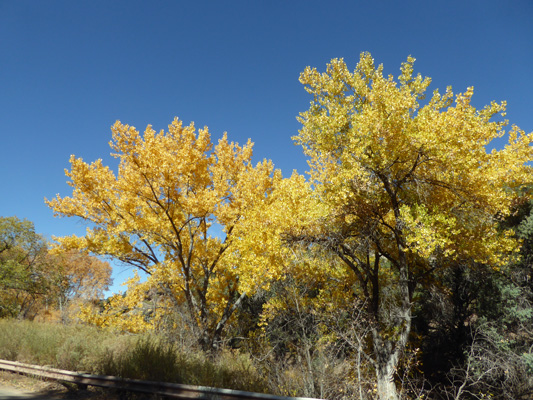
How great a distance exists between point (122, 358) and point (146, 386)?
6.31 ft

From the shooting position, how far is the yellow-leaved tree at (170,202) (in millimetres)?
11062

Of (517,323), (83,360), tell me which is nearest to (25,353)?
(83,360)

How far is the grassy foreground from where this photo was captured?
20.4ft

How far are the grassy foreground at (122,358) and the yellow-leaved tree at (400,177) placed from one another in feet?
14.1

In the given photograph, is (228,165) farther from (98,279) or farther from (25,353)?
(98,279)

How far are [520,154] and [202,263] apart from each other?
43.6 feet

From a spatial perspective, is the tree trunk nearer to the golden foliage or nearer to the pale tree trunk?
the pale tree trunk

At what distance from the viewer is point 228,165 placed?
1374cm

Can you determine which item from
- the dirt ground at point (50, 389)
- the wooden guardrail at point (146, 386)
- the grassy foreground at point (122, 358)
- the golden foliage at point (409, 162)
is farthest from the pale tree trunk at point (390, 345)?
the dirt ground at point (50, 389)

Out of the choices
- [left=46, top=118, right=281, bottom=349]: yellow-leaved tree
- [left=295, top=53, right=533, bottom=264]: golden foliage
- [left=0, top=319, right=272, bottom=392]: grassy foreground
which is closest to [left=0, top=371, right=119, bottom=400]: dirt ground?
[left=0, top=319, right=272, bottom=392]: grassy foreground

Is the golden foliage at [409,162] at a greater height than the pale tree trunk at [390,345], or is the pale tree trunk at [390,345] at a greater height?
the golden foliage at [409,162]

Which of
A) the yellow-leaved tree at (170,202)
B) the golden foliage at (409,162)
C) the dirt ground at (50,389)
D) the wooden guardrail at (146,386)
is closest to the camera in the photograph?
the wooden guardrail at (146,386)

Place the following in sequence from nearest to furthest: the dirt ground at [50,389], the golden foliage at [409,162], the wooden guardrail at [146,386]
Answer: the wooden guardrail at [146,386] < the dirt ground at [50,389] < the golden foliage at [409,162]

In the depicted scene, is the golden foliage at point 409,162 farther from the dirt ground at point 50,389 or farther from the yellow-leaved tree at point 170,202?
the dirt ground at point 50,389
